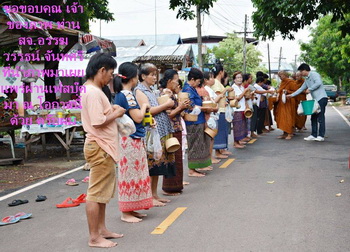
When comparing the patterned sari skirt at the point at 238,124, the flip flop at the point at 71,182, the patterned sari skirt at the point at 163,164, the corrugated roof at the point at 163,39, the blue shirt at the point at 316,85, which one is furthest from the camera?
the corrugated roof at the point at 163,39

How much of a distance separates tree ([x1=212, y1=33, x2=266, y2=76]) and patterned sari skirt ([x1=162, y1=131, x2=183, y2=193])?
47950 mm

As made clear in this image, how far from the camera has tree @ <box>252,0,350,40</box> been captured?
Result: 49.4 ft

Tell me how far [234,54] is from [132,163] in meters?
53.8

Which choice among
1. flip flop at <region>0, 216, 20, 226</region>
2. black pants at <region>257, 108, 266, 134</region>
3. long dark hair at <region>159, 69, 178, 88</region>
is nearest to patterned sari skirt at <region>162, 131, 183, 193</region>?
long dark hair at <region>159, 69, 178, 88</region>

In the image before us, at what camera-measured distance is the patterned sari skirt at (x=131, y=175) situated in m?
6.07

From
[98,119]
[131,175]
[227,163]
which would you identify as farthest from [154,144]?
[227,163]

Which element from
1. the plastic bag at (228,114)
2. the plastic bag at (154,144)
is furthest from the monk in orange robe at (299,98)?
the plastic bag at (154,144)

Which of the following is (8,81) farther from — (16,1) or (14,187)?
(14,187)

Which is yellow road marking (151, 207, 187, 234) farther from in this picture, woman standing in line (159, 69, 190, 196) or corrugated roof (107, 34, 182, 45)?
corrugated roof (107, 34, 182, 45)

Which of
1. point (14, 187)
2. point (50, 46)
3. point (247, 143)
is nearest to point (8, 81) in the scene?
point (50, 46)

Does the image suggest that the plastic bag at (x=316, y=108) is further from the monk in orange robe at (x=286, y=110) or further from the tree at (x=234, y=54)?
the tree at (x=234, y=54)

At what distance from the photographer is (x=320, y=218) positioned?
6016 mm

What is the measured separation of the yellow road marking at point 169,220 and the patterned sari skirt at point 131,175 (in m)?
0.34

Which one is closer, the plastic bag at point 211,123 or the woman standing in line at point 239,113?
the plastic bag at point 211,123
